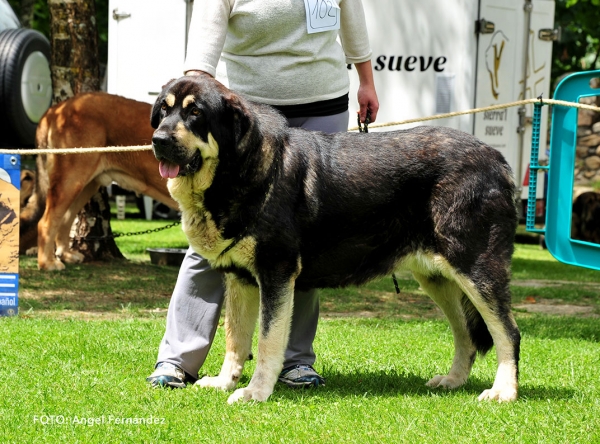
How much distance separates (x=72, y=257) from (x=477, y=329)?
6.22m

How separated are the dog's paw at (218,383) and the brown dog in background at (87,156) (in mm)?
4667

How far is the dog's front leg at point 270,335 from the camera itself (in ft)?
13.8

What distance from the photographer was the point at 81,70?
9859 mm

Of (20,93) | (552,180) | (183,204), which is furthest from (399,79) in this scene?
(183,204)

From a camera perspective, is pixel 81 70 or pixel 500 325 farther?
pixel 81 70

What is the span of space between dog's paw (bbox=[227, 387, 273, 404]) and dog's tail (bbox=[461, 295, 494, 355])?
1205 millimetres

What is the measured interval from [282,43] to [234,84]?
1.18 feet

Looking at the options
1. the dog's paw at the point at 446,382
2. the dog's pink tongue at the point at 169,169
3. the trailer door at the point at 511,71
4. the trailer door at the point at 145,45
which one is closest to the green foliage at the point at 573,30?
the trailer door at the point at 511,71

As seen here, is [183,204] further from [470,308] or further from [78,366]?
[470,308]

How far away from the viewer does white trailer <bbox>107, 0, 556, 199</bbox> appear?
1023cm

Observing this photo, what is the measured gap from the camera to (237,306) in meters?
4.57

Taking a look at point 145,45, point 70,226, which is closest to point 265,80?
point 70,226

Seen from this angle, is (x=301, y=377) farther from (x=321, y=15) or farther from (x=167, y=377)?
(x=321, y=15)

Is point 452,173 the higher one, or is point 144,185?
point 452,173
